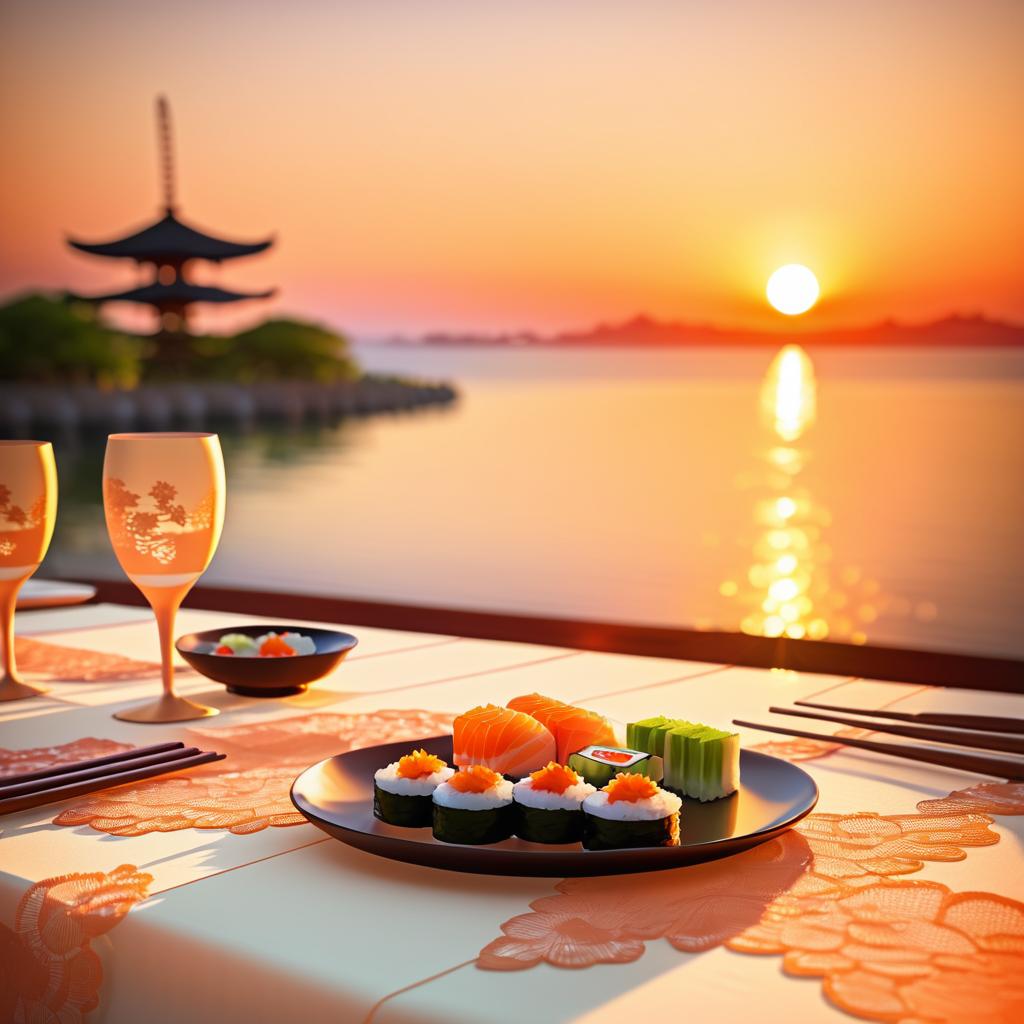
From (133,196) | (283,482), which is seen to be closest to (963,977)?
(283,482)

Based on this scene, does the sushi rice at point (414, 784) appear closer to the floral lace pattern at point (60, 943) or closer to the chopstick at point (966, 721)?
the floral lace pattern at point (60, 943)

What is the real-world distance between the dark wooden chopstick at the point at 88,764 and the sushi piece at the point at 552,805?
32 cm

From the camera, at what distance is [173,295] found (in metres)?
29.2

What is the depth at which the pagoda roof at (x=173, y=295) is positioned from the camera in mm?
29109

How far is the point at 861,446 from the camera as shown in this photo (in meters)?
25.7

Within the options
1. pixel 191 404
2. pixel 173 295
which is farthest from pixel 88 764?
pixel 191 404

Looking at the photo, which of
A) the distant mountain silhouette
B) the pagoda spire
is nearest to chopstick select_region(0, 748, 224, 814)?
the pagoda spire

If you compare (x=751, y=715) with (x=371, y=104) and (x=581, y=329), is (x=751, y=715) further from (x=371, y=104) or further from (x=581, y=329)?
(x=581, y=329)

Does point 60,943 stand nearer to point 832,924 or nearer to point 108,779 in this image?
point 108,779

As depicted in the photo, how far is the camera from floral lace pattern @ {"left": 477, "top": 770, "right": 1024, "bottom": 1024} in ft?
1.63

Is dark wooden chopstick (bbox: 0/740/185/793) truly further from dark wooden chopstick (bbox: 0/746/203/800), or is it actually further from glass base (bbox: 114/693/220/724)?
glass base (bbox: 114/693/220/724)

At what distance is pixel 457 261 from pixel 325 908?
33.2 m

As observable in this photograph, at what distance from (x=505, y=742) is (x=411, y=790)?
0.07 m

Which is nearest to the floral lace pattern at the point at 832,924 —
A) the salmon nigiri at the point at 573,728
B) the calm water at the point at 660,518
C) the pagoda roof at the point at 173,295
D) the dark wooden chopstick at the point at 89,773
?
the salmon nigiri at the point at 573,728
